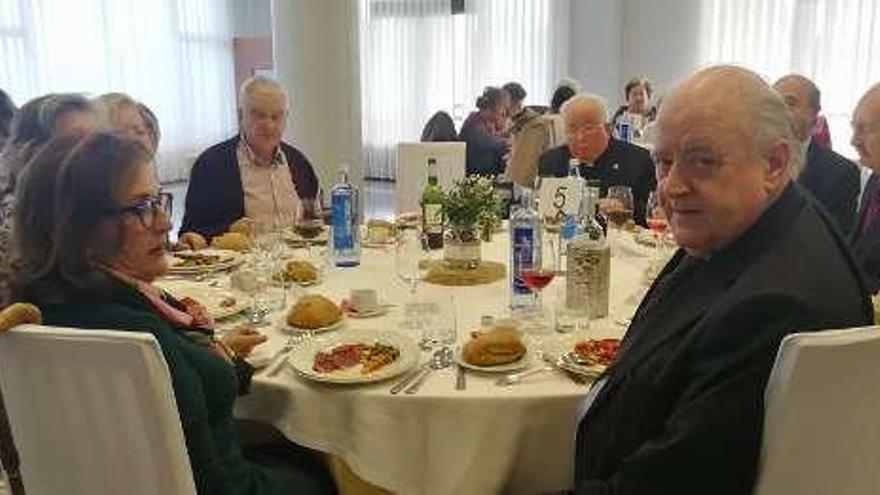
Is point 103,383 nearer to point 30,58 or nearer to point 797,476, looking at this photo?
point 797,476

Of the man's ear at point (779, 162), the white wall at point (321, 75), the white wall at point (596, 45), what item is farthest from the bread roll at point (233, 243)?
the white wall at point (596, 45)

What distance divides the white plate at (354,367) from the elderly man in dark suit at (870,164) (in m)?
1.71

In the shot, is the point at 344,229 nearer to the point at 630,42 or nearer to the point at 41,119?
the point at 41,119

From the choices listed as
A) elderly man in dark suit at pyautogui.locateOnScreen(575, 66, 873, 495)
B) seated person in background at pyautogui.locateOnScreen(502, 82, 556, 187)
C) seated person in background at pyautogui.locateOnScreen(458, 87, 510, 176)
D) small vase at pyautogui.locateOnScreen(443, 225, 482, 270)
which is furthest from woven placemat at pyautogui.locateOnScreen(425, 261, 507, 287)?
seated person in background at pyautogui.locateOnScreen(458, 87, 510, 176)

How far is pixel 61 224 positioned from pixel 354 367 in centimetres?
68

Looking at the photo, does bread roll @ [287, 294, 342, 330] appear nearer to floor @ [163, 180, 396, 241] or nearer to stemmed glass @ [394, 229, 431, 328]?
stemmed glass @ [394, 229, 431, 328]

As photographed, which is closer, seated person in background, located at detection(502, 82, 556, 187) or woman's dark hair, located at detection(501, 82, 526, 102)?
seated person in background, located at detection(502, 82, 556, 187)

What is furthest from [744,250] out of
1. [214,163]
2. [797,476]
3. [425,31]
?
[425,31]

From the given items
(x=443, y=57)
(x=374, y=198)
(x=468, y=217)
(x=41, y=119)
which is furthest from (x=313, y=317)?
(x=443, y=57)

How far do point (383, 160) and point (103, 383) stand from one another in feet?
31.5

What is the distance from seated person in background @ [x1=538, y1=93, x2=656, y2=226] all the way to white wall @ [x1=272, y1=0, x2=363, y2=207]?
2227mm

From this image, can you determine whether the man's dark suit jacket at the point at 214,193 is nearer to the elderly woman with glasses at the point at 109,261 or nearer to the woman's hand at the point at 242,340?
the woman's hand at the point at 242,340

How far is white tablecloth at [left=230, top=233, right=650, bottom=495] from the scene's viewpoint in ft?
5.51

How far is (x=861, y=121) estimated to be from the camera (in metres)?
2.88
